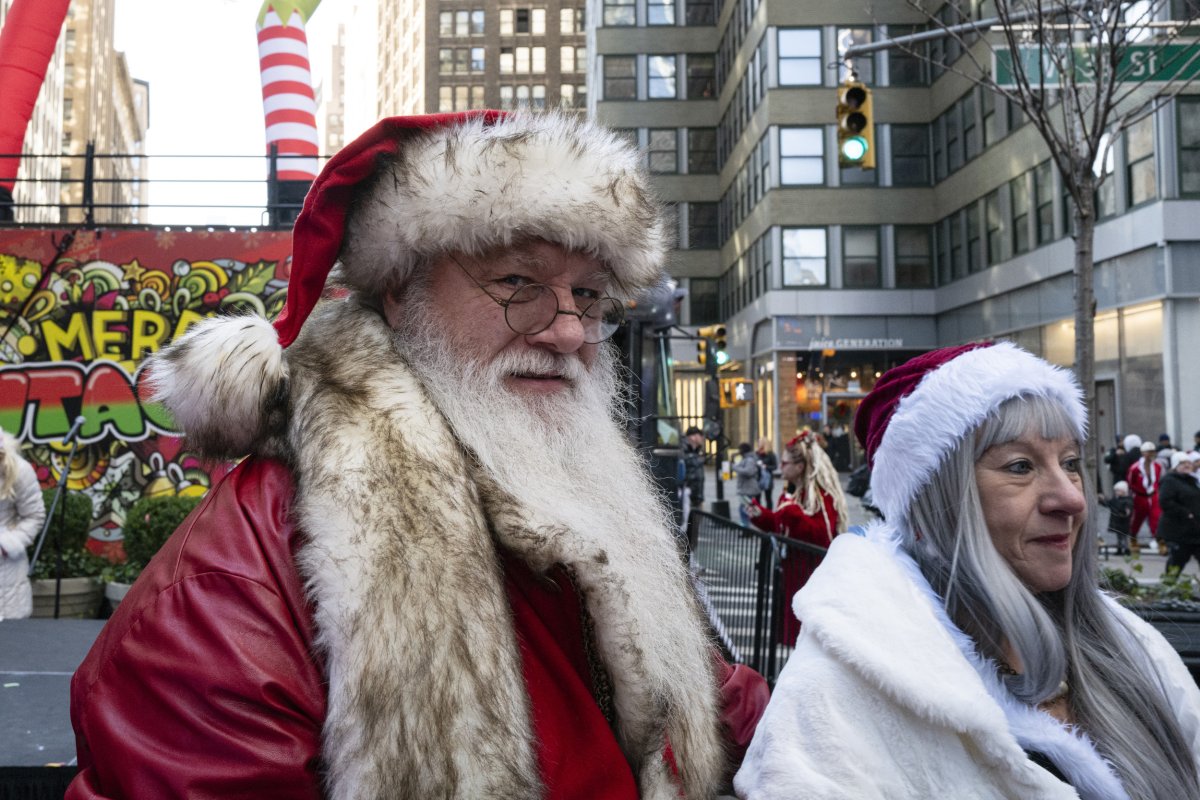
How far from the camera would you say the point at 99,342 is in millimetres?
9945

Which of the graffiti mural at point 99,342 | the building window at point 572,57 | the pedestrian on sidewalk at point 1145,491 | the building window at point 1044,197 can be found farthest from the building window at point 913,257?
the building window at point 572,57

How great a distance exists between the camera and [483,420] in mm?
2014

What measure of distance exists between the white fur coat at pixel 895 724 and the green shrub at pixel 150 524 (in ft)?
25.2

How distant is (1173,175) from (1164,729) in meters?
21.3

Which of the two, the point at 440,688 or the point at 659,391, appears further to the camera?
the point at 659,391

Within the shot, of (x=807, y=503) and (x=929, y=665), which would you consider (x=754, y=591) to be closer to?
(x=807, y=503)

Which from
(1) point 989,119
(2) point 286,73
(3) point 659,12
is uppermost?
(3) point 659,12

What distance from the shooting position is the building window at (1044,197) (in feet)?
81.4

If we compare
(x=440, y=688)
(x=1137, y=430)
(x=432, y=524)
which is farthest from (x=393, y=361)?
(x=1137, y=430)

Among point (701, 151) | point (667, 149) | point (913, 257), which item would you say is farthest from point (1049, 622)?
point (667, 149)

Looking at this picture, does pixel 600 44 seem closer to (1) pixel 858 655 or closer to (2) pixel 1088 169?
(2) pixel 1088 169

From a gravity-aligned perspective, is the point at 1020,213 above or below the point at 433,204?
above

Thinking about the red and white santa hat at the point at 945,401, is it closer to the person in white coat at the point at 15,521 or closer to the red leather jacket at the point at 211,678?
the red leather jacket at the point at 211,678

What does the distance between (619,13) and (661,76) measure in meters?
3.81
